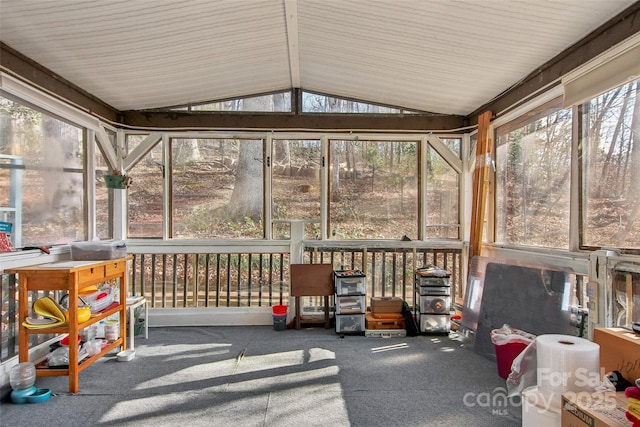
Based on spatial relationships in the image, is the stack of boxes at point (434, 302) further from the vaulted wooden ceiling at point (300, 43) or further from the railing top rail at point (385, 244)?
the vaulted wooden ceiling at point (300, 43)

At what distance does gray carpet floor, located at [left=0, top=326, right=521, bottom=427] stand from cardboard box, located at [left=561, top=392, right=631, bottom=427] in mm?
703

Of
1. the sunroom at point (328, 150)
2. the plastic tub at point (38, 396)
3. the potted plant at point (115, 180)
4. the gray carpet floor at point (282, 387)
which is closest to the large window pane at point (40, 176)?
the sunroom at point (328, 150)

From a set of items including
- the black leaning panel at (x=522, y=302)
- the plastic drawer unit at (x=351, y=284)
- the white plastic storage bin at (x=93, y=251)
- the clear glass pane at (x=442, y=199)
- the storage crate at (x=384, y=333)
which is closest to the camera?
the black leaning panel at (x=522, y=302)

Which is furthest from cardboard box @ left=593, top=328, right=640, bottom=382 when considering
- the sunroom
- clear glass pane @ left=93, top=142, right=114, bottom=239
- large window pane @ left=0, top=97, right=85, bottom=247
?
clear glass pane @ left=93, top=142, right=114, bottom=239

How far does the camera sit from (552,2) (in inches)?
88.9

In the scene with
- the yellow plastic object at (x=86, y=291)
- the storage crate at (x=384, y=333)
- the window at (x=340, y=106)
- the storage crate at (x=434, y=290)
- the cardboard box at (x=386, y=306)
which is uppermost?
the window at (x=340, y=106)

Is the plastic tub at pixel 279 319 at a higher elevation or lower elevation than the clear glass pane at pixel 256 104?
lower

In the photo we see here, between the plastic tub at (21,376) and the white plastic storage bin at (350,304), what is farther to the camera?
the white plastic storage bin at (350,304)

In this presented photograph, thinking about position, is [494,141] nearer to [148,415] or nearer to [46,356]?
[148,415]

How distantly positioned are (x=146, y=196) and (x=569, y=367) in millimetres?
4532

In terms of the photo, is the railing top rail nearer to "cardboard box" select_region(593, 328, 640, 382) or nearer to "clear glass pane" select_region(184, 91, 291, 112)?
"clear glass pane" select_region(184, 91, 291, 112)

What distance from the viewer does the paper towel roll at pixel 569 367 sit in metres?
1.87

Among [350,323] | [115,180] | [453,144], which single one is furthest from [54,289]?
[453,144]

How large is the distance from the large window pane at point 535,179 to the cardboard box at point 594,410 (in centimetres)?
164
